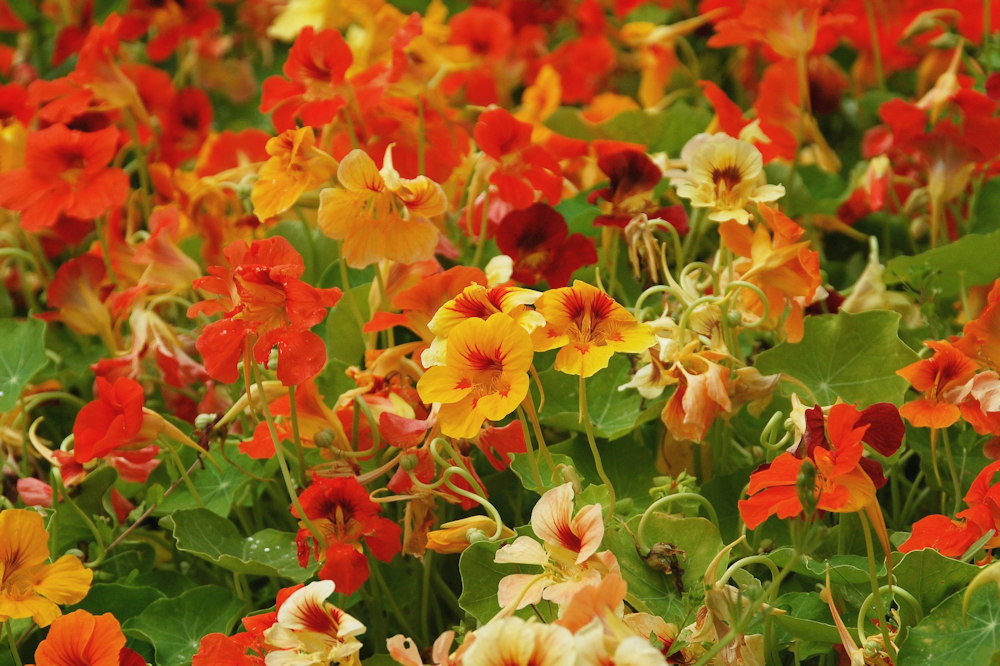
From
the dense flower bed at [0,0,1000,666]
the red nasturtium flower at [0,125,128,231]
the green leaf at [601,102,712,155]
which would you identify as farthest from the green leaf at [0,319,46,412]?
the green leaf at [601,102,712,155]

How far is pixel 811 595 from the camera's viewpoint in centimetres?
92

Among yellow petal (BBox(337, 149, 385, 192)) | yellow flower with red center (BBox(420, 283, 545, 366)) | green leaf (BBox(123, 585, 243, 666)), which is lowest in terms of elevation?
green leaf (BBox(123, 585, 243, 666))

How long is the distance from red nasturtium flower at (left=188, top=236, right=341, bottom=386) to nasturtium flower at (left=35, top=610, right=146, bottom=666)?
21cm

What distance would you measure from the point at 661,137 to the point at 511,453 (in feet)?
2.32

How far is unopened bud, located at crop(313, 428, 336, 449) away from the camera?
0.99 meters

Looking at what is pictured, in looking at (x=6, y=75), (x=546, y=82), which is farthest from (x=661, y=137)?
(x=6, y=75)

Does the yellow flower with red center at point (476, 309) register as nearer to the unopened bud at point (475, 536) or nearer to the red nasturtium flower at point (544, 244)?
the unopened bud at point (475, 536)

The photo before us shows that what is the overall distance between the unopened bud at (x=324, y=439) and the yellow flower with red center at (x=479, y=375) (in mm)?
183

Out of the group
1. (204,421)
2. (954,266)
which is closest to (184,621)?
(204,421)

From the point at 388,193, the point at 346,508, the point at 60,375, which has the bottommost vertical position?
the point at 60,375

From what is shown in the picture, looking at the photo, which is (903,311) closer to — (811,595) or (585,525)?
(811,595)

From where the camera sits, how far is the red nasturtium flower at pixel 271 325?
878 millimetres

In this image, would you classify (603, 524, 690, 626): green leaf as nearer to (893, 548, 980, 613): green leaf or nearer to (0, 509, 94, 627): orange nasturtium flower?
(893, 548, 980, 613): green leaf

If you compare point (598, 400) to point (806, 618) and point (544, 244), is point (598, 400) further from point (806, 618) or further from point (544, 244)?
point (806, 618)
